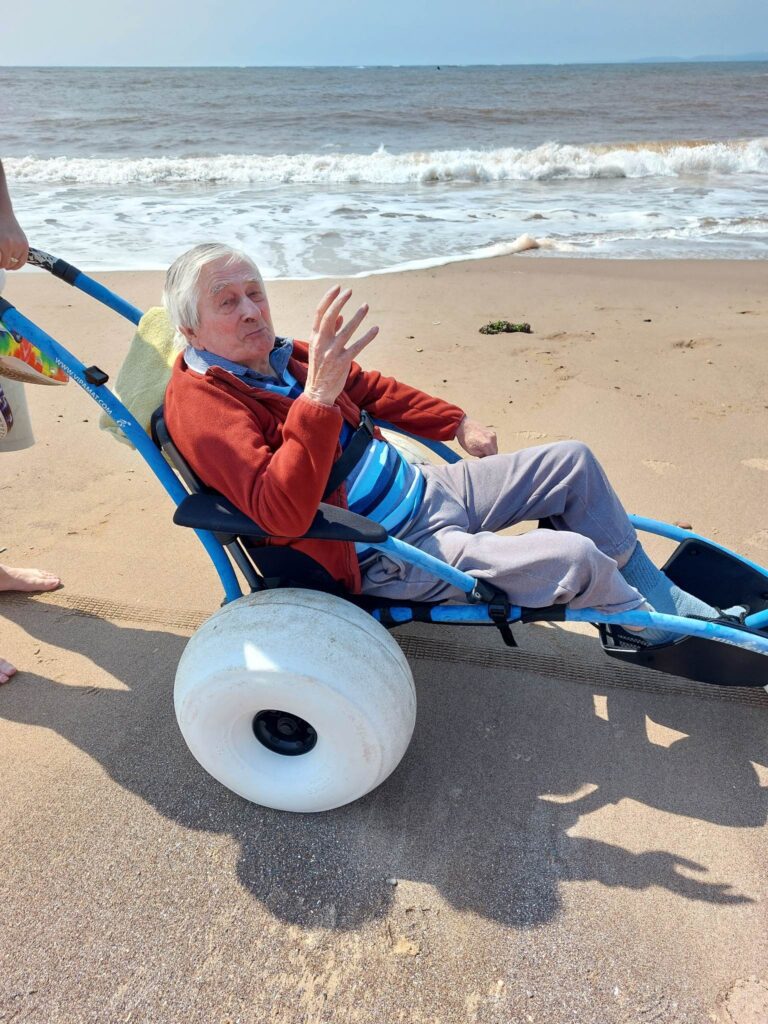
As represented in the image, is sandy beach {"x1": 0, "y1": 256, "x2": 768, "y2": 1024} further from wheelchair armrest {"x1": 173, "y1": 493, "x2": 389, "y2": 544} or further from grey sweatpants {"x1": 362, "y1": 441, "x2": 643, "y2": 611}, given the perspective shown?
wheelchair armrest {"x1": 173, "y1": 493, "x2": 389, "y2": 544}

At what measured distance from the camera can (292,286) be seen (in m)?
6.52

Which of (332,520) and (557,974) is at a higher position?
(332,520)

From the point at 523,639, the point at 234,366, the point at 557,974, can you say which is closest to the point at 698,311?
the point at 523,639

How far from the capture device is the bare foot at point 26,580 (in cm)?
297

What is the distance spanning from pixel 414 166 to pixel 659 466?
35.8ft

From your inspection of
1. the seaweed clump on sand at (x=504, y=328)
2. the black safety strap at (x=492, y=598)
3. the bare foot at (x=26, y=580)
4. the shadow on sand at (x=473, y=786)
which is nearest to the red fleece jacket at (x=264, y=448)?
the black safety strap at (x=492, y=598)

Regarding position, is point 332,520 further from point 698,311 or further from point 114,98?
point 114,98

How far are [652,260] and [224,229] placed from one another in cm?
475

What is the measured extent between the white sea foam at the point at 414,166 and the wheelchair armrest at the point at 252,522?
11.6m

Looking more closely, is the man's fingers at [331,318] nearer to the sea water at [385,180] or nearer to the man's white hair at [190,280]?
the man's white hair at [190,280]

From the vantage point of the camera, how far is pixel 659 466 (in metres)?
3.79

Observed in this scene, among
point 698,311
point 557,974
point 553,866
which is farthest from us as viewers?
point 698,311

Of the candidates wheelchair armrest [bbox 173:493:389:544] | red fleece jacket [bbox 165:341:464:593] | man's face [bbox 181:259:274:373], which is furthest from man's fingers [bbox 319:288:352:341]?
wheelchair armrest [bbox 173:493:389:544]

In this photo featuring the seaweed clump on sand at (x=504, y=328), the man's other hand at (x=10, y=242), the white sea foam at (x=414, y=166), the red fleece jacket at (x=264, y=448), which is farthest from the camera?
the white sea foam at (x=414, y=166)
